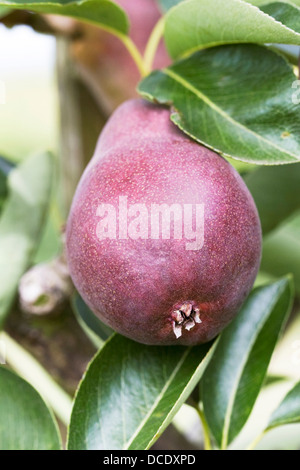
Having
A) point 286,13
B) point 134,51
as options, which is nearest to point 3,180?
point 134,51

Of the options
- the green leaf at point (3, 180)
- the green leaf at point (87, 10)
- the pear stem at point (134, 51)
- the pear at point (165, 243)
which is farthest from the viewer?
the green leaf at point (3, 180)

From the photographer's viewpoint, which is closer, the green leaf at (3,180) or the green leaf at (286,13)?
the green leaf at (286,13)

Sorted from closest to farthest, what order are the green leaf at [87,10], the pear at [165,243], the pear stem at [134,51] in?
1. the pear at [165,243]
2. the green leaf at [87,10]
3. the pear stem at [134,51]

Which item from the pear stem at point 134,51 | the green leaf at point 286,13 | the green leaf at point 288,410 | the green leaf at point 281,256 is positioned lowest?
the green leaf at point 288,410

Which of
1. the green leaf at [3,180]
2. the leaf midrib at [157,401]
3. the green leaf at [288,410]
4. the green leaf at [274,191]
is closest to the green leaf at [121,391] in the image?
the leaf midrib at [157,401]

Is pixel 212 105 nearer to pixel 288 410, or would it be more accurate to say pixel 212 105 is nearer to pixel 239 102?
pixel 239 102

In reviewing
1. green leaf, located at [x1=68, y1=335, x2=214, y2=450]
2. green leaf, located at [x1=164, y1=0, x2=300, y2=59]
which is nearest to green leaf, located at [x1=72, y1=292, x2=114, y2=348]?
green leaf, located at [x1=68, y1=335, x2=214, y2=450]

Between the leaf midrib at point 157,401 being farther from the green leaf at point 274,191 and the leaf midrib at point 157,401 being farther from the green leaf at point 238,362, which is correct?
the green leaf at point 274,191

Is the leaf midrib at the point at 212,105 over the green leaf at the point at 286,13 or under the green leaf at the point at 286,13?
under
